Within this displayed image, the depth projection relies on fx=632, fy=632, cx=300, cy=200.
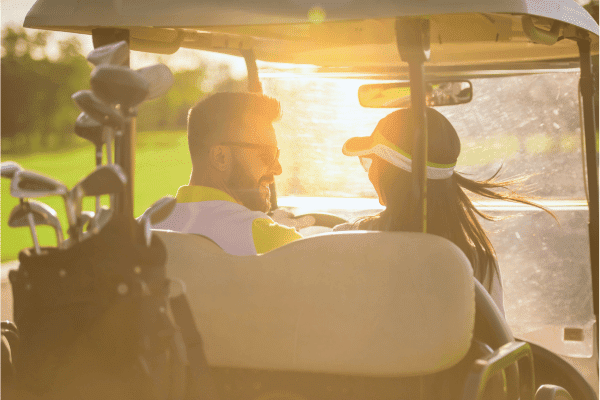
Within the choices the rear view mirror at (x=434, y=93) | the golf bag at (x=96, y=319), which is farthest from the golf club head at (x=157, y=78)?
the rear view mirror at (x=434, y=93)

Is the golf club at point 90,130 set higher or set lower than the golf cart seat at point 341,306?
higher

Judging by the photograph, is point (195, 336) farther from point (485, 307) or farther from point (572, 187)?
point (572, 187)

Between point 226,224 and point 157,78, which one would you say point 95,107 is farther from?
point 226,224

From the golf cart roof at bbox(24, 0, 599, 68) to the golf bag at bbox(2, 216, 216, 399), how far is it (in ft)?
2.23

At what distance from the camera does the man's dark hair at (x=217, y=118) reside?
2266 mm

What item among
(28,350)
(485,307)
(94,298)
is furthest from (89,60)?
(485,307)

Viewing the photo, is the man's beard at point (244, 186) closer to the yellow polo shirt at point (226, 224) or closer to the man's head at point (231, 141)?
the man's head at point (231, 141)

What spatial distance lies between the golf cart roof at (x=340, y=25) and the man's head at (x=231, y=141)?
29cm

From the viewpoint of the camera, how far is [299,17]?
1.67 metres

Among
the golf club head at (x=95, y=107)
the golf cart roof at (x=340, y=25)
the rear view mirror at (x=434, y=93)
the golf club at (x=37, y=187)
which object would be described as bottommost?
the golf club at (x=37, y=187)

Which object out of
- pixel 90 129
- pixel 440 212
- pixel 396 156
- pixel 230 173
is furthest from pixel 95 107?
pixel 440 212

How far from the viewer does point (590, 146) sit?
2566 millimetres

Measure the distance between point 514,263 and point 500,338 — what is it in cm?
155

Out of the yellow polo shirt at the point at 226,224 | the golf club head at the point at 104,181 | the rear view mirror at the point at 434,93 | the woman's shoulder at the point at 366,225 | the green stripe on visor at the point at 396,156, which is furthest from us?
the rear view mirror at the point at 434,93
